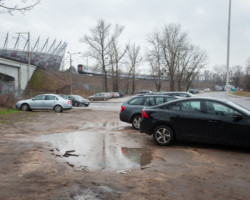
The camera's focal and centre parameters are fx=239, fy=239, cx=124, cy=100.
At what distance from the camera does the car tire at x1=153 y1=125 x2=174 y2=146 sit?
698cm

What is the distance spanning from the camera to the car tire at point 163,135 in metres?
6.98

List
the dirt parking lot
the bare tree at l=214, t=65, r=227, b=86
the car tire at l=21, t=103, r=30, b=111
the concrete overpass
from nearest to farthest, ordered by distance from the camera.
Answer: the dirt parking lot
the car tire at l=21, t=103, r=30, b=111
the concrete overpass
the bare tree at l=214, t=65, r=227, b=86

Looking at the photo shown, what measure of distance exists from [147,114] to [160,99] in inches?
131

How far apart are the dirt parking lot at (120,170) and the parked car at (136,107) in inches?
90.7

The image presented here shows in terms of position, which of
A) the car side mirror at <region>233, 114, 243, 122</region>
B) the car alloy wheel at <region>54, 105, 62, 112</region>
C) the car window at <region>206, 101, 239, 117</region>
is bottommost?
the car alloy wheel at <region>54, 105, 62, 112</region>

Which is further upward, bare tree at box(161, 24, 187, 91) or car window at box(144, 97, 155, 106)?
bare tree at box(161, 24, 187, 91)

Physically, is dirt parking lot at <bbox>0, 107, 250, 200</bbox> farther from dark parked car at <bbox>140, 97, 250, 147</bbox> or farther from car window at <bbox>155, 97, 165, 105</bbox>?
car window at <bbox>155, 97, 165, 105</bbox>

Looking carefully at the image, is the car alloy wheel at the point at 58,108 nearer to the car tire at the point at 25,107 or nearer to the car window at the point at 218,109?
the car tire at the point at 25,107

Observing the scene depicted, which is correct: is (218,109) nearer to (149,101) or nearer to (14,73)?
(149,101)

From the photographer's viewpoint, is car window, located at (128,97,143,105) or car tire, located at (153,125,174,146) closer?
car tire, located at (153,125,174,146)

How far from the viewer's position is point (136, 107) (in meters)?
10.1

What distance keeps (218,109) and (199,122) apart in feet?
2.03

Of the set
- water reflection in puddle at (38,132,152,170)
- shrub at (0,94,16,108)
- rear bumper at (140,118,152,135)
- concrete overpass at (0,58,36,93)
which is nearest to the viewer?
water reflection in puddle at (38,132,152,170)

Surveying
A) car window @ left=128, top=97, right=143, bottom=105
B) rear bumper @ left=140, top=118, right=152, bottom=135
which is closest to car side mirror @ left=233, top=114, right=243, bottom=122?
rear bumper @ left=140, top=118, right=152, bottom=135
